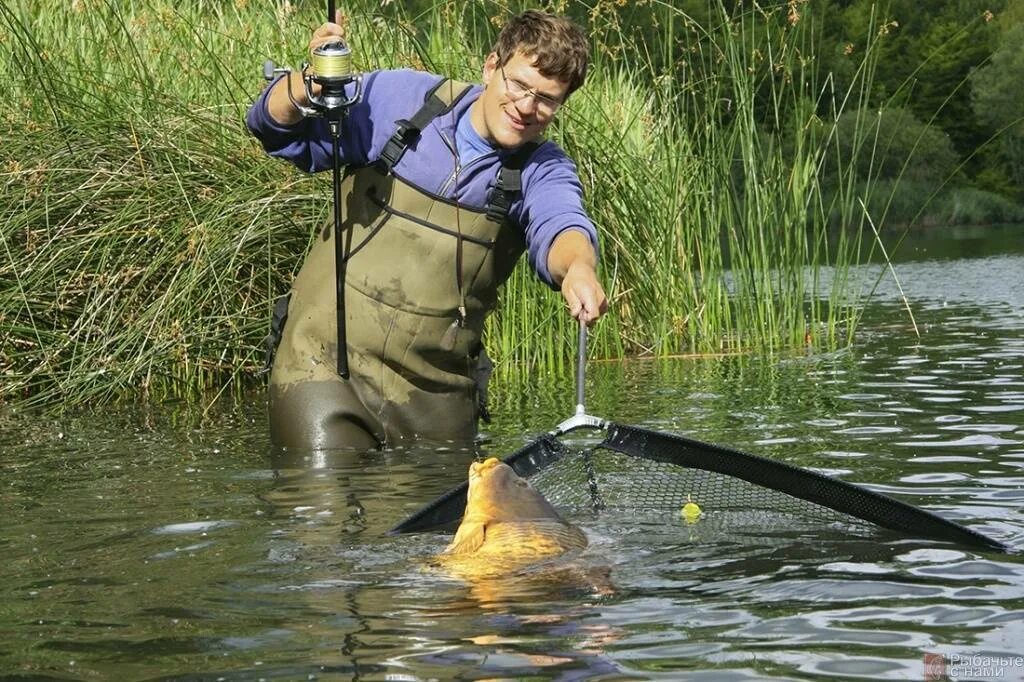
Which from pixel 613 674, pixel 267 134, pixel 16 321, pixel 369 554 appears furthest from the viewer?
pixel 16 321

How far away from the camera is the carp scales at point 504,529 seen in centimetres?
427

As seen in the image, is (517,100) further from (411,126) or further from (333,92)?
(333,92)

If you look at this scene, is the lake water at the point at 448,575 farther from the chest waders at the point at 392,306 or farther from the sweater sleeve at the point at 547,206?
the sweater sleeve at the point at 547,206

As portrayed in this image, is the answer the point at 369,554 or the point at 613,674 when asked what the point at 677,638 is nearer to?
the point at 613,674

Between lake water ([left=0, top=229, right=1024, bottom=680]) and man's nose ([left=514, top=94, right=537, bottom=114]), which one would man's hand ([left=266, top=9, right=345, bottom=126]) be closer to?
man's nose ([left=514, top=94, right=537, bottom=114])

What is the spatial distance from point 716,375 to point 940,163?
130 ft

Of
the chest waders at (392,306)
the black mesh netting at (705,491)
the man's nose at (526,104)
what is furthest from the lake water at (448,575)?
the man's nose at (526,104)

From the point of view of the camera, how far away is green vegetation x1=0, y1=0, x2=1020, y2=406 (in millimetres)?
8336

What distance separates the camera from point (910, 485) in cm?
582

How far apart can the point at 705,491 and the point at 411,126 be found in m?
1.69

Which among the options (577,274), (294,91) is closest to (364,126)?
(294,91)

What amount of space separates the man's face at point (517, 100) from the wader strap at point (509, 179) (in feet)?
0.28

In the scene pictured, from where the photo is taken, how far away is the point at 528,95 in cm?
538


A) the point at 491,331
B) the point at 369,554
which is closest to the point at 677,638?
the point at 369,554
